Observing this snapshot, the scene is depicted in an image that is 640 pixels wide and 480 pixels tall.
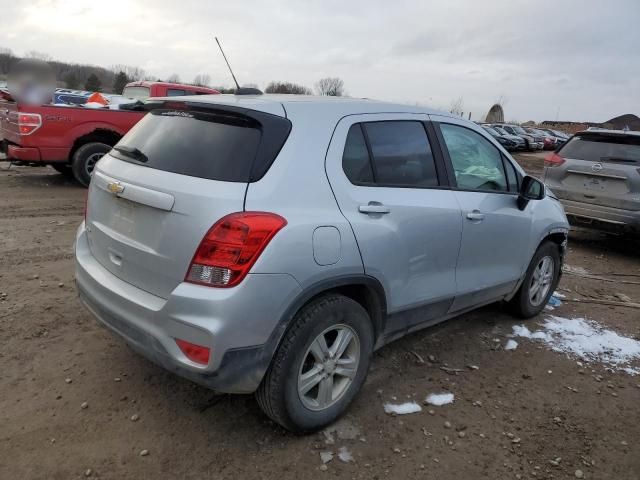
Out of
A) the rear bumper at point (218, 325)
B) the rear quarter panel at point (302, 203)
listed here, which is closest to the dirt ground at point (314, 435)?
the rear bumper at point (218, 325)

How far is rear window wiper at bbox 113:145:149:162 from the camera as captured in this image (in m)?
2.83

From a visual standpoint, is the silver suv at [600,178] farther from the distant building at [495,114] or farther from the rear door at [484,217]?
the distant building at [495,114]

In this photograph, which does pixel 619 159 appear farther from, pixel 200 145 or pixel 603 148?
pixel 200 145

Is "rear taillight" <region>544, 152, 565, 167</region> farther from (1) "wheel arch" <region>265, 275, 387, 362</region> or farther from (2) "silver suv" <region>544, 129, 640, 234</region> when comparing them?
(1) "wheel arch" <region>265, 275, 387, 362</region>

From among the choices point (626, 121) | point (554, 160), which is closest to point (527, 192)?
point (554, 160)

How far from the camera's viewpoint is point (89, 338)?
3.71 meters

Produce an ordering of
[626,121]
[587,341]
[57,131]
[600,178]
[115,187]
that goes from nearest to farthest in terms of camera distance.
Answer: [115,187]
[587,341]
[600,178]
[57,131]
[626,121]

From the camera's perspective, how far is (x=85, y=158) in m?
8.64

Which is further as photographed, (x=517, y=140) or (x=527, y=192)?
(x=517, y=140)

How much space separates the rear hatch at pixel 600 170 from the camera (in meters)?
6.82

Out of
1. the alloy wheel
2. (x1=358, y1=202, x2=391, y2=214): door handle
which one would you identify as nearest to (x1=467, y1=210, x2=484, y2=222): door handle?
(x1=358, y1=202, x2=391, y2=214): door handle

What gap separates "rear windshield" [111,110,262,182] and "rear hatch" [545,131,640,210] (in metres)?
6.03

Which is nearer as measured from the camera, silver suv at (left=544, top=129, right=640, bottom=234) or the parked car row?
silver suv at (left=544, top=129, right=640, bottom=234)

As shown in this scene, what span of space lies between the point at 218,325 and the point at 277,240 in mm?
461
